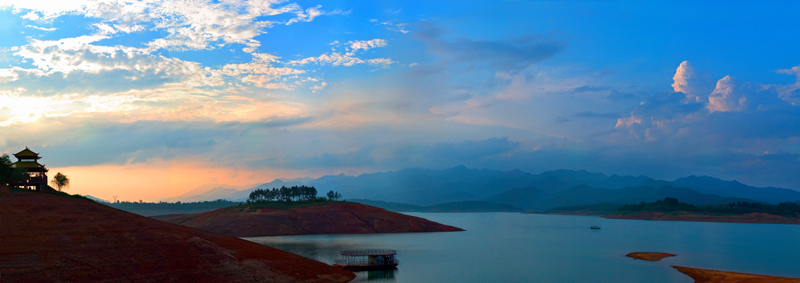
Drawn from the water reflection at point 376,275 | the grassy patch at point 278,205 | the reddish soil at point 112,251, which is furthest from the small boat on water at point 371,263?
the grassy patch at point 278,205

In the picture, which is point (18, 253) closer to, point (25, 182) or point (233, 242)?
point (233, 242)

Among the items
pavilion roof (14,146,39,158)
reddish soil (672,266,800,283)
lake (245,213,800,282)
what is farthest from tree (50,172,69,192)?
reddish soil (672,266,800,283)

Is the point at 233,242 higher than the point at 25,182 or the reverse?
the reverse

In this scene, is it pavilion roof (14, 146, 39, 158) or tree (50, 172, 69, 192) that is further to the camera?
tree (50, 172, 69, 192)

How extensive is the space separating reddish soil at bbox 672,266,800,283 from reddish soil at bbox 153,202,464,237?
3826 inches

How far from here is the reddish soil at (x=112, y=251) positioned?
4266cm

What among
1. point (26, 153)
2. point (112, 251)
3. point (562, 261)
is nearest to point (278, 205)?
point (26, 153)

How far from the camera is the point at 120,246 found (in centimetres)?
4812

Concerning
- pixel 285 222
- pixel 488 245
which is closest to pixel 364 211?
pixel 285 222

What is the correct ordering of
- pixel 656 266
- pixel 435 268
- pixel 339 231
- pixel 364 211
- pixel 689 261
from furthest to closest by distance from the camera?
pixel 364 211, pixel 339 231, pixel 689 261, pixel 656 266, pixel 435 268

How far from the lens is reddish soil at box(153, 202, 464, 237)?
147000mm

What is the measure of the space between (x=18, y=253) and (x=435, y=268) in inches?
1982

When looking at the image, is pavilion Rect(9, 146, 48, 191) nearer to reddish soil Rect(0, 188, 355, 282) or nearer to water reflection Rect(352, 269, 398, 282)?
reddish soil Rect(0, 188, 355, 282)

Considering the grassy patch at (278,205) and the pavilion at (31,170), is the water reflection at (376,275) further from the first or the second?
the grassy patch at (278,205)
